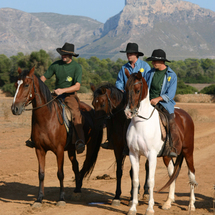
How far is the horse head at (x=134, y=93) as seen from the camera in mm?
5621

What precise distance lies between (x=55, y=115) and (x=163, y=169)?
A: 5.09m

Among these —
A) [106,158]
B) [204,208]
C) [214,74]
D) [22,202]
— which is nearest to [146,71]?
[204,208]

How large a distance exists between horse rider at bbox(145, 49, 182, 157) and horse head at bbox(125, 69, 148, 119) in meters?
0.82

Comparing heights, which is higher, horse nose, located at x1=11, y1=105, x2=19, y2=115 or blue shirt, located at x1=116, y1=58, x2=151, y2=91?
blue shirt, located at x1=116, y1=58, x2=151, y2=91

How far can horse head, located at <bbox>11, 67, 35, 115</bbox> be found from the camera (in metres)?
6.21

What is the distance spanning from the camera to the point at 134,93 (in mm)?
5680

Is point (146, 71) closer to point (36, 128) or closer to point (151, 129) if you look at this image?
point (151, 129)

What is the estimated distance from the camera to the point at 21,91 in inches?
249

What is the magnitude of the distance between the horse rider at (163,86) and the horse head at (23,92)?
2352 millimetres

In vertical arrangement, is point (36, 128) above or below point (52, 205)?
above

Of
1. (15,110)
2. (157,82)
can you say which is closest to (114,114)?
(157,82)

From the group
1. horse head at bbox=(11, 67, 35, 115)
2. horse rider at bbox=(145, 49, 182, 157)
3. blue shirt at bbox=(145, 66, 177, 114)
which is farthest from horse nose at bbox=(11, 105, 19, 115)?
blue shirt at bbox=(145, 66, 177, 114)

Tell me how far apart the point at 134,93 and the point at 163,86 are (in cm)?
127

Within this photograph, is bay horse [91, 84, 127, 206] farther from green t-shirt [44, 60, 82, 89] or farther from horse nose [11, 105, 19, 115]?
horse nose [11, 105, 19, 115]
